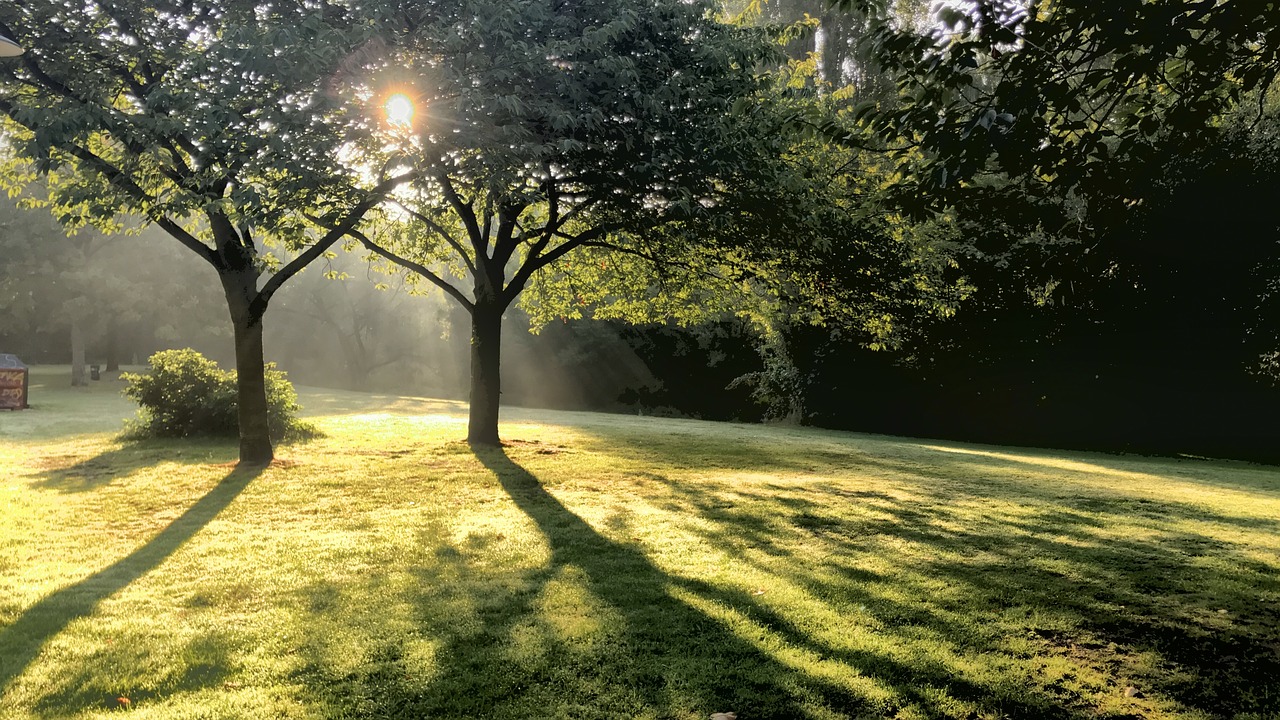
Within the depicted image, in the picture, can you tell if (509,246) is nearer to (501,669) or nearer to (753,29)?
(753,29)

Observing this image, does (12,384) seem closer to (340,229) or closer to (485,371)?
(485,371)

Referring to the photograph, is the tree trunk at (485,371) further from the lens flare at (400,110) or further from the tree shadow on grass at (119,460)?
the lens flare at (400,110)

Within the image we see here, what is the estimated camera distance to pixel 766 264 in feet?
47.4

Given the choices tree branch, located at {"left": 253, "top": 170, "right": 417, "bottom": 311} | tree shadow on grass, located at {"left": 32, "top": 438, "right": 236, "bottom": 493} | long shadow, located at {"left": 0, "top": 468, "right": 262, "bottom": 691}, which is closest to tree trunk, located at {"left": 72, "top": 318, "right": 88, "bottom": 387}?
tree shadow on grass, located at {"left": 32, "top": 438, "right": 236, "bottom": 493}

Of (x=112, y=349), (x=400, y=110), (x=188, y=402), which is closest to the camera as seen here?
(x=400, y=110)

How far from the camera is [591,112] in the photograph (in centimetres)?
1066

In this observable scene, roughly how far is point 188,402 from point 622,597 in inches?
586

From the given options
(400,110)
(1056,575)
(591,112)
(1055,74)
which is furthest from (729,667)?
(400,110)

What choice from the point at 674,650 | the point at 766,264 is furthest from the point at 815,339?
the point at 674,650

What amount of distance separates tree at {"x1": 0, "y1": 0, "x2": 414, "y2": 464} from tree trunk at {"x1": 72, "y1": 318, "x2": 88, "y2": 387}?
88.0 ft

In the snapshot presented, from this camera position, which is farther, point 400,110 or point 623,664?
point 400,110

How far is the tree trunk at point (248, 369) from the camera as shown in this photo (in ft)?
42.4

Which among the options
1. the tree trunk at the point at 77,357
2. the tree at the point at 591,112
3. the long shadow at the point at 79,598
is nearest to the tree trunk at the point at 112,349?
the tree trunk at the point at 77,357

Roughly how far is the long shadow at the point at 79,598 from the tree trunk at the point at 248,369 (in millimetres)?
3933
